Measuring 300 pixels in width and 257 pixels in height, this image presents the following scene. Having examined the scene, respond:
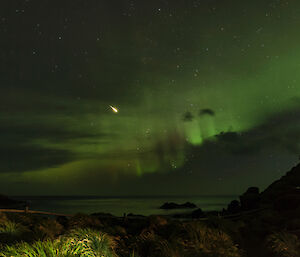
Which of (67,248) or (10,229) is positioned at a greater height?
(10,229)

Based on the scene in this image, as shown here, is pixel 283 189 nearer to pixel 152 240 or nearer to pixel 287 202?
pixel 287 202

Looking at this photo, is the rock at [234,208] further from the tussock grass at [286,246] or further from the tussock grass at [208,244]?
the tussock grass at [208,244]

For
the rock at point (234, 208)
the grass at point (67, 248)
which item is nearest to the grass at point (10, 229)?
the grass at point (67, 248)

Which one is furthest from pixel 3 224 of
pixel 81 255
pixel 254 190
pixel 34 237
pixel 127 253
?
pixel 254 190

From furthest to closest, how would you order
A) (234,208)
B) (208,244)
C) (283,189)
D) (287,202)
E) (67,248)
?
(234,208) → (283,189) → (287,202) → (208,244) → (67,248)

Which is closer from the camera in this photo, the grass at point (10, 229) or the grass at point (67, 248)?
the grass at point (67, 248)

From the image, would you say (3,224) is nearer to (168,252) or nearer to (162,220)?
(162,220)

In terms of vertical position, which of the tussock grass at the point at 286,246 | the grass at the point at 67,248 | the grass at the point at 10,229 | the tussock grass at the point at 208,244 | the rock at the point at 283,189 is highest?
the rock at the point at 283,189

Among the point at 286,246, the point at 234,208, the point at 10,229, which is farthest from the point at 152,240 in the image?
the point at 234,208

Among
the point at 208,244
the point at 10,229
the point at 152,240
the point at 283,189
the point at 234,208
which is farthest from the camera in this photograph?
the point at 234,208

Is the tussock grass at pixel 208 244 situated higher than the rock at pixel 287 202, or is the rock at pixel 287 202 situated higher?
the rock at pixel 287 202

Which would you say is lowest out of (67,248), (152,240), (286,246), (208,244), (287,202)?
(286,246)

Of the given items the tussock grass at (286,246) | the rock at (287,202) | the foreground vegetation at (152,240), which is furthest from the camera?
the rock at (287,202)

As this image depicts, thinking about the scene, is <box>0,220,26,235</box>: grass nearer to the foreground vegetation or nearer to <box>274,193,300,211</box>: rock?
the foreground vegetation
